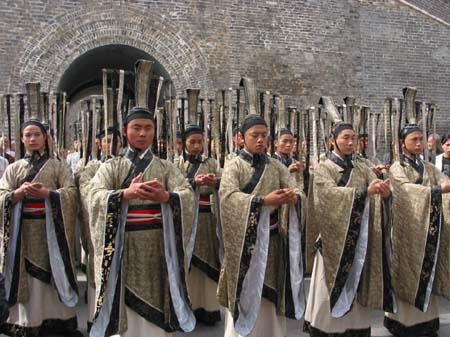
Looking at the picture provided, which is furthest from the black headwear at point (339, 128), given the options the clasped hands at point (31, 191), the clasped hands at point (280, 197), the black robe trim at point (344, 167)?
the clasped hands at point (31, 191)

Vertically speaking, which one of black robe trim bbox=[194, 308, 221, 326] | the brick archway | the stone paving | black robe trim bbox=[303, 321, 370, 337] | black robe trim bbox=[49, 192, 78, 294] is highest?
the brick archway

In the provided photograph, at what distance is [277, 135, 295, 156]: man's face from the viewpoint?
269 inches

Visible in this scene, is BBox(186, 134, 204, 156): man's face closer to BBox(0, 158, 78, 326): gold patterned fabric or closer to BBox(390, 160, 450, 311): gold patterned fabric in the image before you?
BBox(0, 158, 78, 326): gold patterned fabric

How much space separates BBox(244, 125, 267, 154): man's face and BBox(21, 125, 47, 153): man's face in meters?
1.91

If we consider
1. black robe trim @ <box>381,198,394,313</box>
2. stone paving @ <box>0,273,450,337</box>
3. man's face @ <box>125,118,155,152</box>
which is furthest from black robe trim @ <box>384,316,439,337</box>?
man's face @ <box>125,118,155,152</box>

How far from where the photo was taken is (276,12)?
13492mm

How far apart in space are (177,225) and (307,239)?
5.96ft

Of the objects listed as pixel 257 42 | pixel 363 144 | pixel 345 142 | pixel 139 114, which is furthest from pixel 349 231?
pixel 257 42

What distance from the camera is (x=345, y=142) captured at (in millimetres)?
4785

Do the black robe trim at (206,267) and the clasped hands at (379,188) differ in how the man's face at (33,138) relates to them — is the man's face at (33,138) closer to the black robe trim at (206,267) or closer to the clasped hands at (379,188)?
the black robe trim at (206,267)

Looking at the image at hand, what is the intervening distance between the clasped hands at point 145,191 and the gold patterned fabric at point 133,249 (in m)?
0.12

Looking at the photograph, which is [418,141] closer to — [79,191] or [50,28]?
[79,191]

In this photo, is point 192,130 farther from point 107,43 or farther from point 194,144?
point 107,43

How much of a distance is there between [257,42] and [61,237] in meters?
9.53
